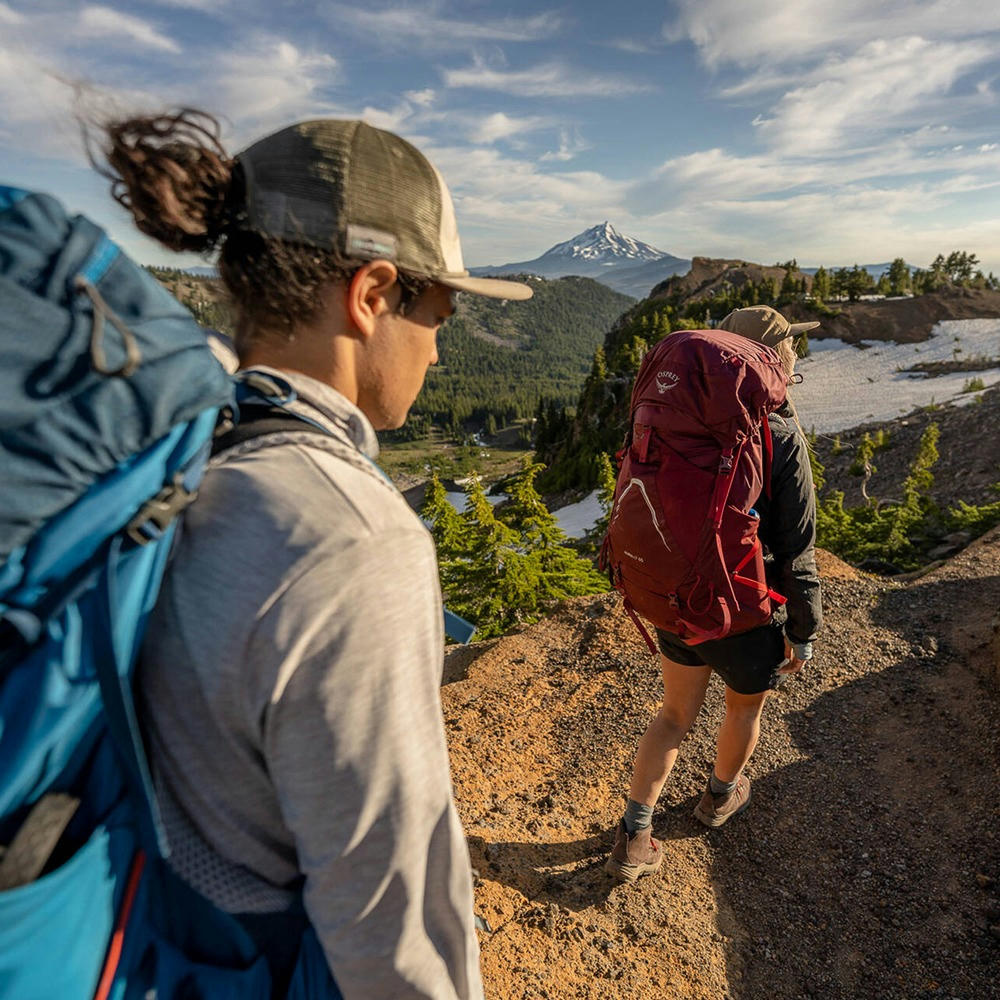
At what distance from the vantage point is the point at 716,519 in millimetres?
2711

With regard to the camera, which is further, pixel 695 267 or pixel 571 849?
pixel 695 267

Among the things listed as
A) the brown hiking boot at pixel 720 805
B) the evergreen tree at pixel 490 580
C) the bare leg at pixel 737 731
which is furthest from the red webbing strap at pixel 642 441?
the evergreen tree at pixel 490 580

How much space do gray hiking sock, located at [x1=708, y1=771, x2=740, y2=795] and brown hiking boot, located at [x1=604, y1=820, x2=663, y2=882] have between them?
0.57 m

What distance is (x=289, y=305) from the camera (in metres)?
1.26

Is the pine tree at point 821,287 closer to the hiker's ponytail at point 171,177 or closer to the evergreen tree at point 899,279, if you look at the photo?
the evergreen tree at point 899,279

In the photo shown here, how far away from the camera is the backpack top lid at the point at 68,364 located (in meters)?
0.82

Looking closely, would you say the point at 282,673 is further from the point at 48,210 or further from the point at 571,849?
the point at 571,849

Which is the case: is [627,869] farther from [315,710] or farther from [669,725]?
[315,710]

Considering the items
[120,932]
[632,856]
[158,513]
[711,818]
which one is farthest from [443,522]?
[158,513]

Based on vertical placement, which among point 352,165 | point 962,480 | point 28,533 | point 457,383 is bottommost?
point 457,383

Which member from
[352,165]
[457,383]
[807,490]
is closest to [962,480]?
[807,490]

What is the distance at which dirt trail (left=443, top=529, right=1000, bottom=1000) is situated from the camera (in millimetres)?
3156

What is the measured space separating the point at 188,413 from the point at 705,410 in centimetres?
218

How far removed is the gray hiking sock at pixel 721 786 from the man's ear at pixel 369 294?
141 inches
